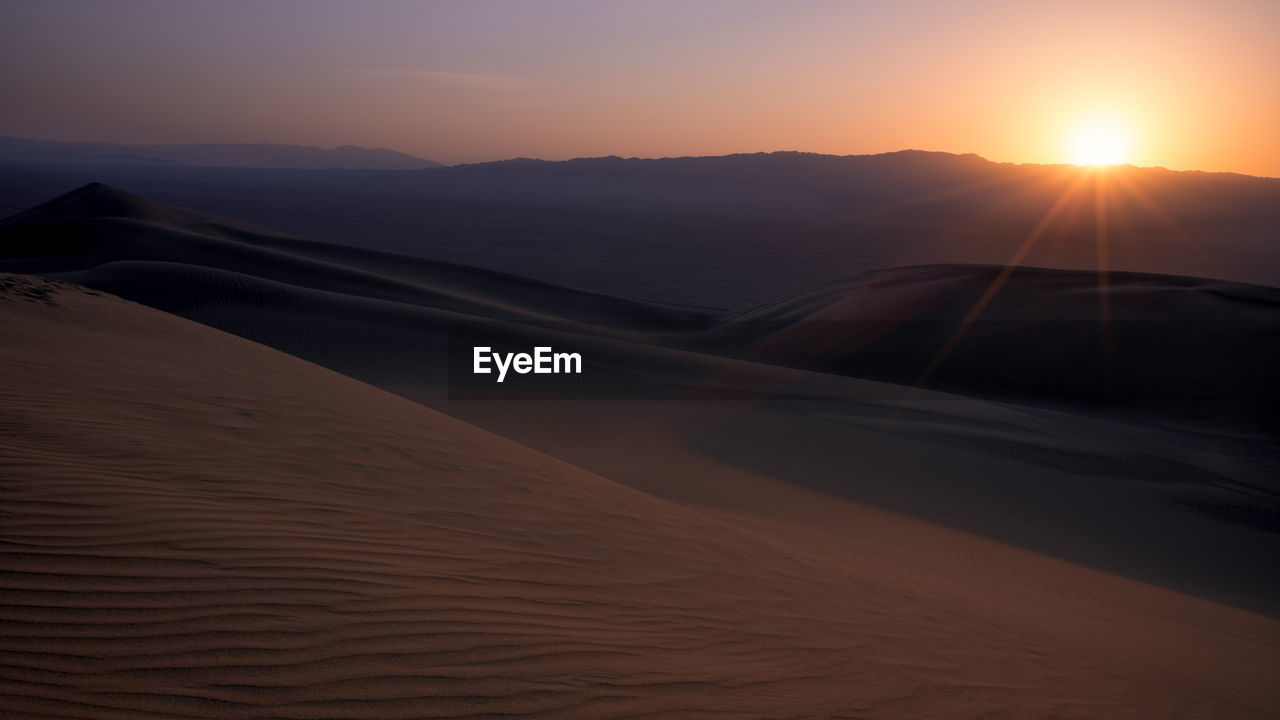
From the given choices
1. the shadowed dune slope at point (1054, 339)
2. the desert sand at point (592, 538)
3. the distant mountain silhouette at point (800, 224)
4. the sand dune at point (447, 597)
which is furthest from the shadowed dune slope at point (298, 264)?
the sand dune at point (447, 597)

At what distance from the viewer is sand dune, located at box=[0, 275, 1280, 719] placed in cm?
245

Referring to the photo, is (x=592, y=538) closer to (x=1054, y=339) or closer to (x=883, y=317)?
(x=1054, y=339)

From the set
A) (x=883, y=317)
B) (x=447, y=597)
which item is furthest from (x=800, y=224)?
(x=447, y=597)

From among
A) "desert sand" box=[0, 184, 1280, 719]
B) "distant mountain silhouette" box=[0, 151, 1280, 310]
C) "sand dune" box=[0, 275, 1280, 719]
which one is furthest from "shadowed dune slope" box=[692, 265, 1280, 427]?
"sand dune" box=[0, 275, 1280, 719]

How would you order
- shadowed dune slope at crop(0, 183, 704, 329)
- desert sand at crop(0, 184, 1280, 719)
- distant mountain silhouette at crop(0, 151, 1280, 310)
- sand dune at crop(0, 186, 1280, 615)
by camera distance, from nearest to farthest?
desert sand at crop(0, 184, 1280, 719)
sand dune at crop(0, 186, 1280, 615)
shadowed dune slope at crop(0, 183, 704, 329)
distant mountain silhouette at crop(0, 151, 1280, 310)

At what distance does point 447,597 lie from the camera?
3141mm

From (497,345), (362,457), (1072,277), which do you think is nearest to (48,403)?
(362,457)

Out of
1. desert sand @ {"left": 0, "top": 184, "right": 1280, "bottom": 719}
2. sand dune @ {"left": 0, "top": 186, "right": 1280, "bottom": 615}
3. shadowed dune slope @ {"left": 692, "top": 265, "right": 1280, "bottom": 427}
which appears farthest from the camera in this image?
shadowed dune slope @ {"left": 692, "top": 265, "right": 1280, "bottom": 427}

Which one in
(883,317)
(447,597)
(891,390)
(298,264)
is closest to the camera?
(447,597)

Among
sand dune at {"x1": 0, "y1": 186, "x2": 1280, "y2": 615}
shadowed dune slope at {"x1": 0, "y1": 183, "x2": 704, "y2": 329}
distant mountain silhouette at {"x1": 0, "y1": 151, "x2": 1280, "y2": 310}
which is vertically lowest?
sand dune at {"x1": 0, "y1": 186, "x2": 1280, "y2": 615}

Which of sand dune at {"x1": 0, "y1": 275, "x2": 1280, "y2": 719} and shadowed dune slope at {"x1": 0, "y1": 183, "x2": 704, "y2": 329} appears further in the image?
shadowed dune slope at {"x1": 0, "y1": 183, "x2": 704, "y2": 329}

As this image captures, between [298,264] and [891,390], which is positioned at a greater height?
[298,264]

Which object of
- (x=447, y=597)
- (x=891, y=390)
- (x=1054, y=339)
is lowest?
(x=891, y=390)

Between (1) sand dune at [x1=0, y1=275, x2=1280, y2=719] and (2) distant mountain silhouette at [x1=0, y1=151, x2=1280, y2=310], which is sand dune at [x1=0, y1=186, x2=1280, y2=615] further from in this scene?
(2) distant mountain silhouette at [x1=0, y1=151, x2=1280, y2=310]
